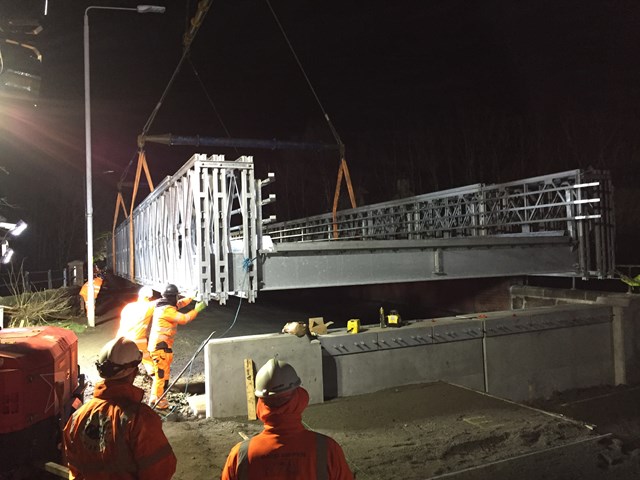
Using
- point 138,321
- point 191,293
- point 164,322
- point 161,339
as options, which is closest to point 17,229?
point 138,321

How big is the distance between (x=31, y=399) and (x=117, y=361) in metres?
2.34

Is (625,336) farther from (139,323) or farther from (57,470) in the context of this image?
(57,470)

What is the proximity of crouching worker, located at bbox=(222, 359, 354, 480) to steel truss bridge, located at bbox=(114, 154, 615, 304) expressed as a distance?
3.73 m

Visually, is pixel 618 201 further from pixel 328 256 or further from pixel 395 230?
pixel 328 256

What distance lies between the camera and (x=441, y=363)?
8.20m

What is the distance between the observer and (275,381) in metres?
2.24

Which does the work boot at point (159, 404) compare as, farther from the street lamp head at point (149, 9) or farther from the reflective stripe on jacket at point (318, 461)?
the street lamp head at point (149, 9)

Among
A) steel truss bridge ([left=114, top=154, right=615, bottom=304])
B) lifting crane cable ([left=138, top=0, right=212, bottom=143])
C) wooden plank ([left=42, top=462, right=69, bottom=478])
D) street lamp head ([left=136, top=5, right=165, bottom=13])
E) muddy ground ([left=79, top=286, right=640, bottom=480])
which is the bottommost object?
muddy ground ([left=79, top=286, right=640, bottom=480])

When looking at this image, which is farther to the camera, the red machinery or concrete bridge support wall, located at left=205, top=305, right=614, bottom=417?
concrete bridge support wall, located at left=205, top=305, right=614, bottom=417

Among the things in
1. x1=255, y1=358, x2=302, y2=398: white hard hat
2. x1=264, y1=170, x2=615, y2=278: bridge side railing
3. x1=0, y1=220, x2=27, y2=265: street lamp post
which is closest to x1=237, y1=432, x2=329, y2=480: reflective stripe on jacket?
x1=255, y1=358, x2=302, y2=398: white hard hat

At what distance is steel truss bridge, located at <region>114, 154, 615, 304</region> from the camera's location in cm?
590

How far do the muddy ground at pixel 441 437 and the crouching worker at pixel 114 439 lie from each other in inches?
91.7

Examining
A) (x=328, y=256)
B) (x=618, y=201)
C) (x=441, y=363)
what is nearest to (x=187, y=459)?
(x=328, y=256)

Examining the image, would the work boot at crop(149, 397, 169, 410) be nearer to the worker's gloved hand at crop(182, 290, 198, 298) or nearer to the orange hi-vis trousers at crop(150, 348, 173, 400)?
the orange hi-vis trousers at crop(150, 348, 173, 400)
